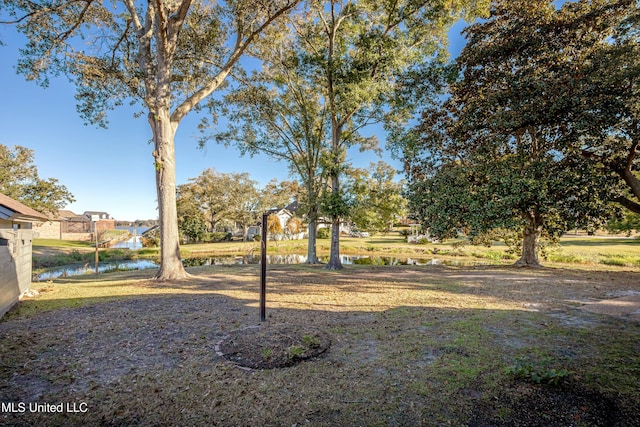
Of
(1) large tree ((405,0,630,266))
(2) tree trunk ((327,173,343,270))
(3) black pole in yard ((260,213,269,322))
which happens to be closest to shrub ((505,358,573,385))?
(3) black pole in yard ((260,213,269,322))

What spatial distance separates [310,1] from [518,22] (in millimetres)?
7437

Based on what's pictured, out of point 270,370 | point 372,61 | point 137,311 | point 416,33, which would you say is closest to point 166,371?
point 270,370

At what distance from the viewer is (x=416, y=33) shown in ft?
42.4

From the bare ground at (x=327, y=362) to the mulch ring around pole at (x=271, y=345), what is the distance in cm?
3

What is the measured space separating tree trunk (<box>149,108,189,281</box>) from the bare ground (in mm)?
3121

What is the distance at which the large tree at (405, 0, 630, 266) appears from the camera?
822cm

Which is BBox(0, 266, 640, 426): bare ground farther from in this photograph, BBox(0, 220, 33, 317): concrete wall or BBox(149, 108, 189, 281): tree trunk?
BBox(149, 108, 189, 281): tree trunk

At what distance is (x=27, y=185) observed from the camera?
2781 cm

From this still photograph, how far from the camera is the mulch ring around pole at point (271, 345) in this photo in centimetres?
393

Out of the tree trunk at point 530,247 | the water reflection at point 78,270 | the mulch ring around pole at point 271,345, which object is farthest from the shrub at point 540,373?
the water reflection at point 78,270

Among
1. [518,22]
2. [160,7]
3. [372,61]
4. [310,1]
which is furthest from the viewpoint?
[372,61]

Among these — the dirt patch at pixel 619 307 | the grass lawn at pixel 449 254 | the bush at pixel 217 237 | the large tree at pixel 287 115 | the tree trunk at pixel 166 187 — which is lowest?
the grass lawn at pixel 449 254

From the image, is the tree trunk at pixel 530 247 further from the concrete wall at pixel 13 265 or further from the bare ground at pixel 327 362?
the concrete wall at pixel 13 265

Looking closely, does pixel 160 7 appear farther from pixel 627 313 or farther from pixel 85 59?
pixel 627 313
